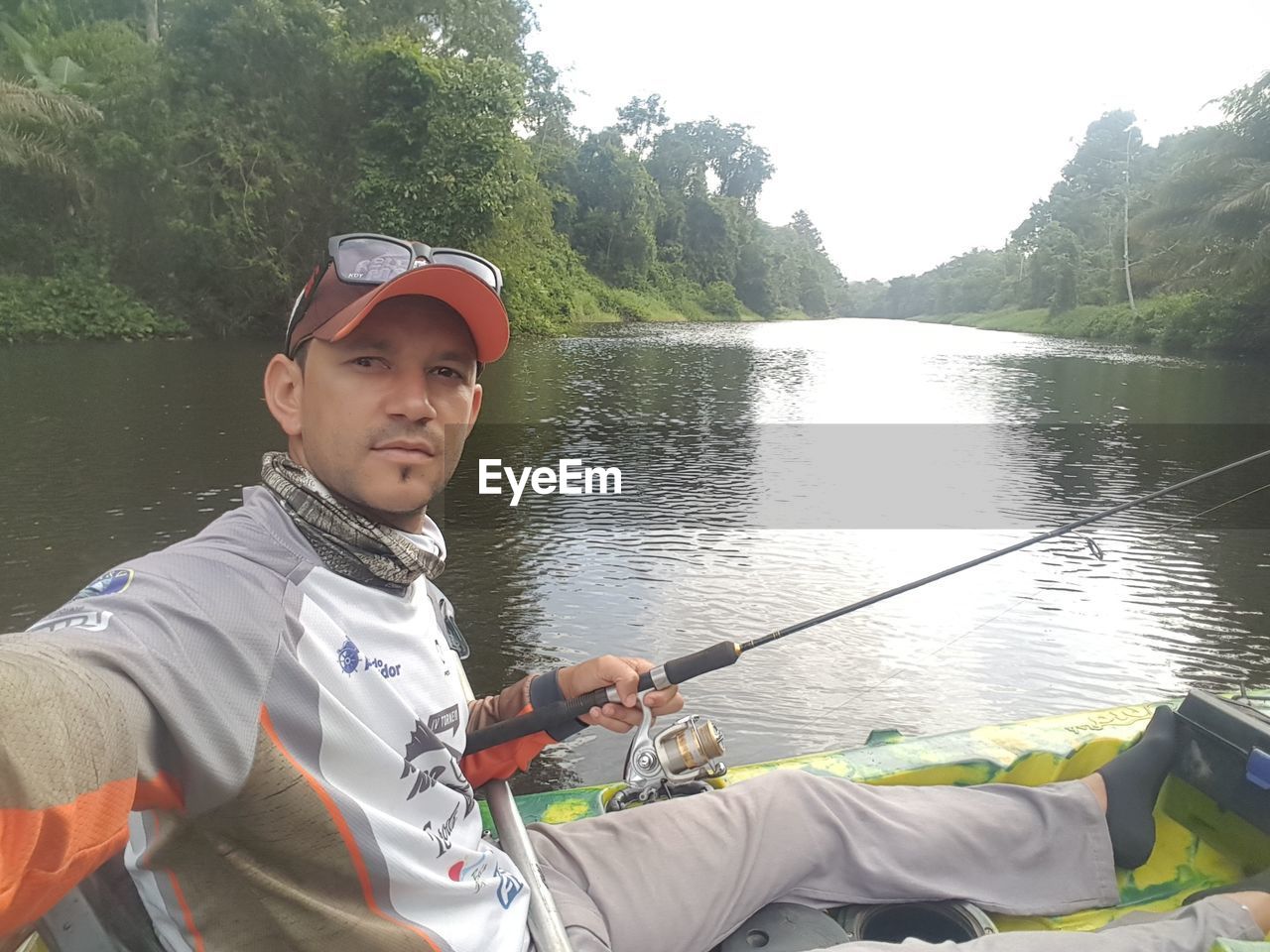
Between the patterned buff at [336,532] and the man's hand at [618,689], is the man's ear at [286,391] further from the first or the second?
the man's hand at [618,689]

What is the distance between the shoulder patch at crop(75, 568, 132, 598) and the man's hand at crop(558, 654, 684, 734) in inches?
49.3

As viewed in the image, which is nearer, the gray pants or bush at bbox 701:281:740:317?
the gray pants

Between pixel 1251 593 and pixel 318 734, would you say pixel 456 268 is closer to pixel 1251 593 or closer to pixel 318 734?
pixel 318 734

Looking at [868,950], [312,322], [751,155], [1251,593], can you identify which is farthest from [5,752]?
[751,155]

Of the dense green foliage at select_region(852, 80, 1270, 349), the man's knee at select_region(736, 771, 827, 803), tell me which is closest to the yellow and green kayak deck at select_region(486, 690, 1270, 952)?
the man's knee at select_region(736, 771, 827, 803)

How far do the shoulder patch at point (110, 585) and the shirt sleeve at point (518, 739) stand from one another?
105 cm

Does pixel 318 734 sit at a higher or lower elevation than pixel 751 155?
lower

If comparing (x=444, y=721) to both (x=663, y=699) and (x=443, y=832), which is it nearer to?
(x=443, y=832)

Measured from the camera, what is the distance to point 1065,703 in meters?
5.13

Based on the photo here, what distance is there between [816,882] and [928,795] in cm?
44

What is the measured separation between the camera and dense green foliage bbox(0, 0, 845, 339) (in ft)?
80.2

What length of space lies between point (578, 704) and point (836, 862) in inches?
32.9

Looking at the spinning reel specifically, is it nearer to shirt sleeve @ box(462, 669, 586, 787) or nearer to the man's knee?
the man's knee

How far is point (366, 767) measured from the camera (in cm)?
146
